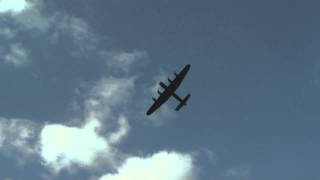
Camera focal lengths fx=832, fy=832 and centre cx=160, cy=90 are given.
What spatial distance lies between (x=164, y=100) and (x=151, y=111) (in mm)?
3713

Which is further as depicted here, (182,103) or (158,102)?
(182,103)

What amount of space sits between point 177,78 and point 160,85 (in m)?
3.90

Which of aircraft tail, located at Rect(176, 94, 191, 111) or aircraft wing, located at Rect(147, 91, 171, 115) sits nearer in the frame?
aircraft wing, located at Rect(147, 91, 171, 115)

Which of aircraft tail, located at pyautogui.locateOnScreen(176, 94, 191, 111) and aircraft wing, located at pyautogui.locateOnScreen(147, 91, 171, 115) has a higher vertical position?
aircraft tail, located at pyautogui.locateOnScreen(176, 94, 191, 111)

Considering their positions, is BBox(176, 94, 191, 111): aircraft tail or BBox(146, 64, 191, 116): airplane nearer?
BBox(146, 64, 191, 116): airplane

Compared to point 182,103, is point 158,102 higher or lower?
lower

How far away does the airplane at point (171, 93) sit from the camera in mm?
175125

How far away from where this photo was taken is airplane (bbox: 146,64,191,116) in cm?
17512

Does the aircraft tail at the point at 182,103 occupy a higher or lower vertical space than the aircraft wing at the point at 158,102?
higher

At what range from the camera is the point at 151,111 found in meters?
181

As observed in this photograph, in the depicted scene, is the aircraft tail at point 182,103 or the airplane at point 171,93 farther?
the aircraft tail at point 182,103

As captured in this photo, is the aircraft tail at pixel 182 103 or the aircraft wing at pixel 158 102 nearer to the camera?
the aircraft wing at pixel 158 102

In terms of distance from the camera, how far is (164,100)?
595ft

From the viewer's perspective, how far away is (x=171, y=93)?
17875 cm
